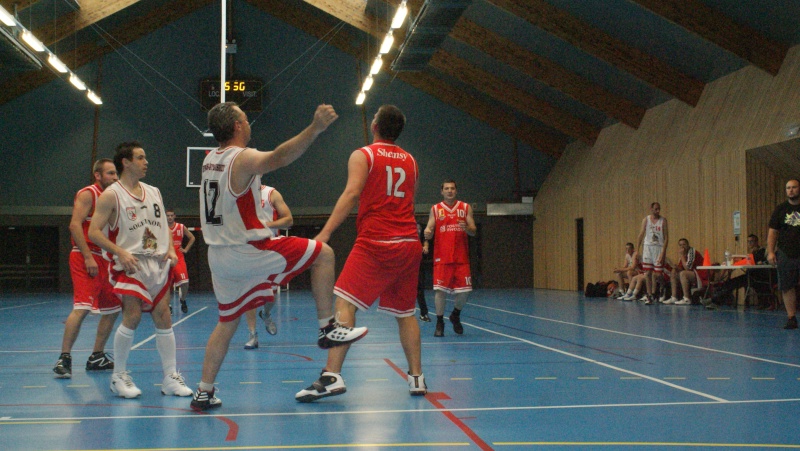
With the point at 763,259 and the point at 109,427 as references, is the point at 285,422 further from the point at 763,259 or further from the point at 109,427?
the point at 763,259

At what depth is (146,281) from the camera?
504cm

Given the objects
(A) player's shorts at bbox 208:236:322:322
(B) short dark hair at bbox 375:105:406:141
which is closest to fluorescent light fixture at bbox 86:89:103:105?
(B) short dark hair at bbox 375:105:406:141

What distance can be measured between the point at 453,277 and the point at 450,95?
57.5 ft

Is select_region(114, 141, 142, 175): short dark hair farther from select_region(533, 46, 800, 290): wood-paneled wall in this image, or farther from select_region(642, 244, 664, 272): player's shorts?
select_region(642, 244, 664, 272): player's shorts

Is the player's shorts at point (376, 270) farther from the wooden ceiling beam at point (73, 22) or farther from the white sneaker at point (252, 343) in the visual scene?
the wooden ceiling beam at point (73, 22)

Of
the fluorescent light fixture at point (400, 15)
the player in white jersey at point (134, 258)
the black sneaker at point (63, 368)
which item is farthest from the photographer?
the fluorescent light fixture at point (400, 15)

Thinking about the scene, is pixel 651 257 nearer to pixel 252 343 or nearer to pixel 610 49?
pixel 610 49

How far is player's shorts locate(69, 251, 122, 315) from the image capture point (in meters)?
5.75

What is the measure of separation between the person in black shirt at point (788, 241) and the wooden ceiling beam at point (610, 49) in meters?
8.49

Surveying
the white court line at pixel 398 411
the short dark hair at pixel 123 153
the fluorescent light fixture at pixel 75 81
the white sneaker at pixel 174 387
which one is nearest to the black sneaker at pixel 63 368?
the white sneaker at pixel 174 387

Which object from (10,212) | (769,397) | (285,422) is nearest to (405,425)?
(285,422)

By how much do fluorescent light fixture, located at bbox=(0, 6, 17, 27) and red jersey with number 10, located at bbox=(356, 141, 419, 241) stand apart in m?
11.6

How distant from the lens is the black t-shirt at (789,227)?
9.00 metres

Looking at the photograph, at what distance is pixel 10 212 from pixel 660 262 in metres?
19.1
